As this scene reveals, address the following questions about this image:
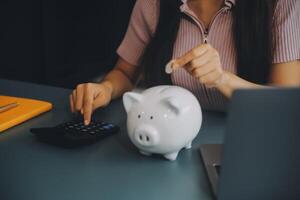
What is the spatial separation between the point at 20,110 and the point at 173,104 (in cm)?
42

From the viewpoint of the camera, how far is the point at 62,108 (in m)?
1.02

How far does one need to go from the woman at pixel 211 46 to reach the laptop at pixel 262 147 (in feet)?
1.03

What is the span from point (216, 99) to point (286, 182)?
1.89ft

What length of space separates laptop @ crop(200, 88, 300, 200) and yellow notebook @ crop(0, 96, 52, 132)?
0.49m

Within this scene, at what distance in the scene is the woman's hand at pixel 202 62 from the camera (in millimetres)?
→ 802

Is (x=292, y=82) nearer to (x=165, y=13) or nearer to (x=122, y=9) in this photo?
(x=165, y=13)

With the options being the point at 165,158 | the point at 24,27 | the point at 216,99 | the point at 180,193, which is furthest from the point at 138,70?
the point at 24,27

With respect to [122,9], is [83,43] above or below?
below

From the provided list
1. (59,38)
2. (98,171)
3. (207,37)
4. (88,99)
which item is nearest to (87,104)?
(88,99)

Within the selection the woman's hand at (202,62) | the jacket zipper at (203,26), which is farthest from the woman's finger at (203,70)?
the jacket zipper at (203,26)

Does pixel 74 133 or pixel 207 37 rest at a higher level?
pixel 207 37

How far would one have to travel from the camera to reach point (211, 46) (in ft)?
2.95

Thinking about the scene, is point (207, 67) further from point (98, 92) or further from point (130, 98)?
point (98, 92)

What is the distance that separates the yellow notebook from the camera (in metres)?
0.89
